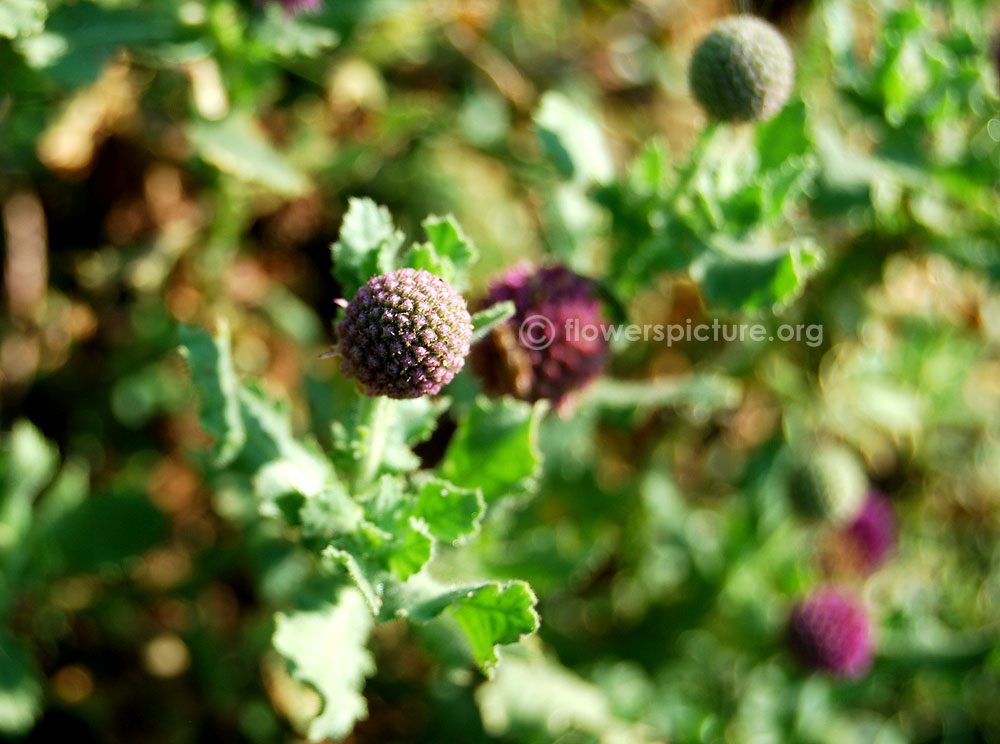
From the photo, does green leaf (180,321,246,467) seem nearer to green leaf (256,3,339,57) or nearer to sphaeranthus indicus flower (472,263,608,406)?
sphaeranthus indicus flower (472,263,608,406)

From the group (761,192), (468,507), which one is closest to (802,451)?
(761,192)

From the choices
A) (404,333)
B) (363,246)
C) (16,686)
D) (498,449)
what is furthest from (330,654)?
(16,686)

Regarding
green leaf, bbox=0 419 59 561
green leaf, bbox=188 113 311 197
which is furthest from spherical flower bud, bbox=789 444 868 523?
green leaf, bbox=0 419 59 561

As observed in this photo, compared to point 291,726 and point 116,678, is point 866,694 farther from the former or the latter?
point 116,678

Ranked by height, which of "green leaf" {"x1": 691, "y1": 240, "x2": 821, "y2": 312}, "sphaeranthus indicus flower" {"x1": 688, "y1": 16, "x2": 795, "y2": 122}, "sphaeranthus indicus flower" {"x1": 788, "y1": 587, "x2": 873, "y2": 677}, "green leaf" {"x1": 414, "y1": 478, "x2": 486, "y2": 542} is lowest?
"sphaeranthus indicus flower" {"x1": 788, "y1": 587, "x2": 873, "y2": 677}

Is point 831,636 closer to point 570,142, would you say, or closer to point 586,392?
point 586,392

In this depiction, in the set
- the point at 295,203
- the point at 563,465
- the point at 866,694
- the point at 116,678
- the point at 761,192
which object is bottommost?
the point at 116,678

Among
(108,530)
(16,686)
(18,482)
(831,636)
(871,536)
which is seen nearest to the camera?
(16,686)
